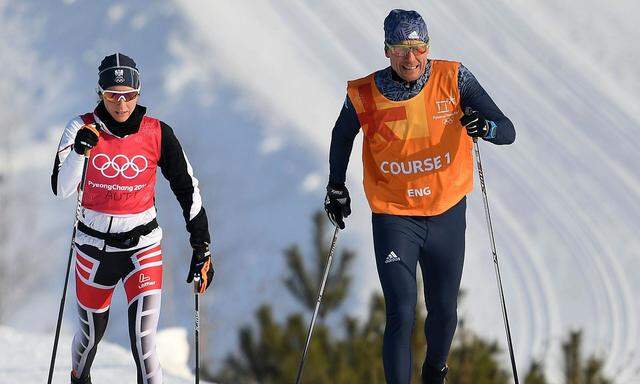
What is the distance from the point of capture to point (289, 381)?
597 inches

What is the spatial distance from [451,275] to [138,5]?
44744 millimetres

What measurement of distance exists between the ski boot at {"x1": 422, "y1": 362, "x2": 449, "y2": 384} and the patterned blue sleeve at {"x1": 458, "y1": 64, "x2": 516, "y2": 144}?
3.63 ft

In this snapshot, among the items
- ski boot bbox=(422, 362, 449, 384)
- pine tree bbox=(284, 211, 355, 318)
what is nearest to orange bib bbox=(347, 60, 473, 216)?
ski boot bbox=(422, 362, 449, 384)

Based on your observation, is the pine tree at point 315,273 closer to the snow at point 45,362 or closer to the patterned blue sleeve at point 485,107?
the snow at point 45,362

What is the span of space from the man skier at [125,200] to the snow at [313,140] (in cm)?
1516

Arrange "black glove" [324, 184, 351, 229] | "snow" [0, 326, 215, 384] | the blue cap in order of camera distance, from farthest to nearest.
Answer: "snow" [0, 326, 215, 384] → "black glove" [324, 184, 351, 229] → the blue cap

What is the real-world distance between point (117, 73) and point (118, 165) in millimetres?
411

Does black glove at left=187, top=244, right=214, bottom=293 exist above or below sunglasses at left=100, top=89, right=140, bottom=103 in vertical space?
below

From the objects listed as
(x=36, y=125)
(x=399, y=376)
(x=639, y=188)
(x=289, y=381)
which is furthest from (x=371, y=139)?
(x=36, y=125)

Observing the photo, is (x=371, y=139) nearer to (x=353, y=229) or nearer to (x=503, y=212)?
(x=503, y=212)

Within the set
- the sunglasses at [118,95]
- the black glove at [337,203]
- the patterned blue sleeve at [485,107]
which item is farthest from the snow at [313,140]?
the sunglasses at [118,95]

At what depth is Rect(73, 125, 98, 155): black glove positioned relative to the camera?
15.0 ft

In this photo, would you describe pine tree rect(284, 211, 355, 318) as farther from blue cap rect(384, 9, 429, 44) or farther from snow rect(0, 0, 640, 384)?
blue cap rect(384, 9, 429, 44)

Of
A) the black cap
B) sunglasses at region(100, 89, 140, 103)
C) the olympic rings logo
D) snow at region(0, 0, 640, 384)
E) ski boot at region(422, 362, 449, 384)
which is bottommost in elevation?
ski boot at region(422, 362, 449, 384)
